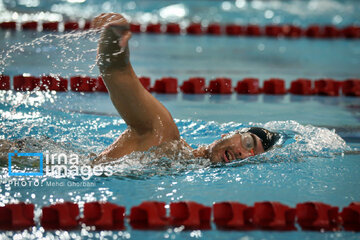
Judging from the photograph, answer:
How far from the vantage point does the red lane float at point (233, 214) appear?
101 inches

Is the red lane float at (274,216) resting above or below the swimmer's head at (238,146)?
below

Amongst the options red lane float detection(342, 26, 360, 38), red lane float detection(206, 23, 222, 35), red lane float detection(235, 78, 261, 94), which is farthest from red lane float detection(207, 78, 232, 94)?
red lane float detection(342, 26, 360, 38)

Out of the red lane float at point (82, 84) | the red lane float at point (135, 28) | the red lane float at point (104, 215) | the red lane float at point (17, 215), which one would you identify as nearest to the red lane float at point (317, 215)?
Answer: the red lane float at point (104, 215)

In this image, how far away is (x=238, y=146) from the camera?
3055 mm

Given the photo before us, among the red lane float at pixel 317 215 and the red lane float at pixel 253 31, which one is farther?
the red lane float at pixel 253 31

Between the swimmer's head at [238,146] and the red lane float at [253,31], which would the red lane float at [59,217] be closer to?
the swimmer's head at [238,146]

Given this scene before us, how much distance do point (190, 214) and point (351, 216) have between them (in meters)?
0.76

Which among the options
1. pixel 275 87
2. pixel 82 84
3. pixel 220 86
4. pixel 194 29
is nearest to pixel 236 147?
pixel 82 84

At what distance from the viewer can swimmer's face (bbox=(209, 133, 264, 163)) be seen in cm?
306

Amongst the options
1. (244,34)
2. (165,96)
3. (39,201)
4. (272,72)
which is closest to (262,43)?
(244,34)

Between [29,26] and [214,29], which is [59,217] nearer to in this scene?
[29,26]

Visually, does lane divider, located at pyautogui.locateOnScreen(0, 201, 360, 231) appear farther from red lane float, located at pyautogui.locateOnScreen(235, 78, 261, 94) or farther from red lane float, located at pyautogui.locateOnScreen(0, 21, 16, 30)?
red lane float, located at pyautogui.locateOnScreen(0, 21, 16, 30)

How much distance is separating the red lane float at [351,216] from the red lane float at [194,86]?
130 inches

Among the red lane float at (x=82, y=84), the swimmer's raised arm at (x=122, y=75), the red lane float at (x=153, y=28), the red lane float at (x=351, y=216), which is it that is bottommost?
the red lane float at (x=351, y=216)
